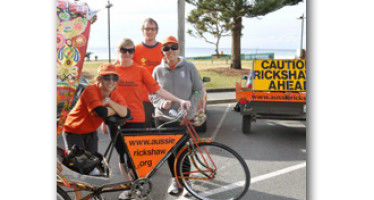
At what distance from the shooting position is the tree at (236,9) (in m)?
3.07

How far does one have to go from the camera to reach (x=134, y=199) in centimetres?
292

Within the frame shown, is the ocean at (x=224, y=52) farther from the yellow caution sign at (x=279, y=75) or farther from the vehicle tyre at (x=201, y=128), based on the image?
the vehicle tyre at (x=201, y=128)

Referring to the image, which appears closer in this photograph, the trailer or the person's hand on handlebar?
the person's hand on handlebar

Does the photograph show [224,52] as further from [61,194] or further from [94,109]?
[61,194]

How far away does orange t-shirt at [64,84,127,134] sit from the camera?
2828 millimetres

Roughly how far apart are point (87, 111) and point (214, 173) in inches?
44.1

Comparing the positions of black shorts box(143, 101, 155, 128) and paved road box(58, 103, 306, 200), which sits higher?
black shorts box(143, 101, 155, 128)

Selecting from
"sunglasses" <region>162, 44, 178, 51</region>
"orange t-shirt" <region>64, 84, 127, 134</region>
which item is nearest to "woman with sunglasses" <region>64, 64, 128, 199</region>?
"orange t-shirt" <region>64, 84, 127, 134</region>

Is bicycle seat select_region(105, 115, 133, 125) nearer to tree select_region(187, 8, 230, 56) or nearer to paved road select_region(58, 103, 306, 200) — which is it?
paved road select_region(58, 103, 306, 200)

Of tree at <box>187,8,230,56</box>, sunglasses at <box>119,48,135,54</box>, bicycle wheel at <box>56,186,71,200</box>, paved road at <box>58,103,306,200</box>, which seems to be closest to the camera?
bicycle wheel at <box>56,186,71,200</box>

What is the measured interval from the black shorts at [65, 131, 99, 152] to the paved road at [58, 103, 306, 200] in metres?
0.10

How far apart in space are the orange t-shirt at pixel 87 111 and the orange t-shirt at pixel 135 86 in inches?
2.3
